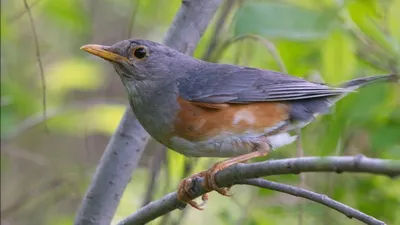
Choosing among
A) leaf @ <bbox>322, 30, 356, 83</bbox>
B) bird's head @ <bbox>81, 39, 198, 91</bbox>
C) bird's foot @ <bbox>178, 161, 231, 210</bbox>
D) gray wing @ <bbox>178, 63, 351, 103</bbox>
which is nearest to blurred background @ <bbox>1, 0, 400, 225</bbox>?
leaf @ <bbox>322, 30, 356, 83</bbox>

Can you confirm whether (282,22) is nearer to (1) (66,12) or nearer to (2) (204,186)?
(2) (204,186)

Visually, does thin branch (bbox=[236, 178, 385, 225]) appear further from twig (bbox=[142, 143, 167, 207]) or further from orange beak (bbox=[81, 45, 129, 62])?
twig (bbox=[142, 143, 167, 207])

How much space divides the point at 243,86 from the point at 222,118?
344 millimetres

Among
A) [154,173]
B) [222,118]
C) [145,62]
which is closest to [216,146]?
[222,118]

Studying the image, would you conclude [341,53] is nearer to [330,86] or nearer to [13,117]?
[330,86]

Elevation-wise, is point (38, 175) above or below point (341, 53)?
below

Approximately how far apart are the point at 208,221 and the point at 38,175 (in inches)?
90.5

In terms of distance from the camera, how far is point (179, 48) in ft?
12.5

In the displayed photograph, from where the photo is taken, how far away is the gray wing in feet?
12.3

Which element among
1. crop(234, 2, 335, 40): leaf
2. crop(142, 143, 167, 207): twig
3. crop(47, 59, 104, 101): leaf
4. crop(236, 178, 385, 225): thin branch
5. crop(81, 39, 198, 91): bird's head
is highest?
crop(234, 2, 335, 40): leaf

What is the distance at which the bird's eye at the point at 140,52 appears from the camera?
3.97 m

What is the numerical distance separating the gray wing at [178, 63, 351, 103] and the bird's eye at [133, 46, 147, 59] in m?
0.28

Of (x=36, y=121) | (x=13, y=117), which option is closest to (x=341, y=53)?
(x=36, y=121)

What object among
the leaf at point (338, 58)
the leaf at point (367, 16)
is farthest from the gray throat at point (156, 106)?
the leaf at point (367, 16)
